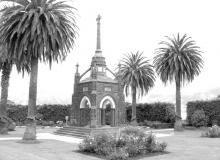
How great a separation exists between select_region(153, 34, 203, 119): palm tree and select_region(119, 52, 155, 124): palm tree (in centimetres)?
379

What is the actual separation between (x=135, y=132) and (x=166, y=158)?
3.13 meters

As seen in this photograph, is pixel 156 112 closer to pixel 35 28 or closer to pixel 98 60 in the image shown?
pixel 98 60

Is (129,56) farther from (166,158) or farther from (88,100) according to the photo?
(166,158)

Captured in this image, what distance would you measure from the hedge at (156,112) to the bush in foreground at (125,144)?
26.8 meters

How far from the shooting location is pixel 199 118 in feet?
122

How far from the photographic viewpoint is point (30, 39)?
2077 centimetres

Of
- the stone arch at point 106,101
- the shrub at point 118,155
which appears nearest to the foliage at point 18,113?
the stone arch at point 106,101

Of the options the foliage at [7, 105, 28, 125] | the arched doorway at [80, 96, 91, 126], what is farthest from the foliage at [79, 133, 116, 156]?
the foliage at [7, 105, 28, 125]

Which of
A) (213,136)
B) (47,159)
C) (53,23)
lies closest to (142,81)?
(213,136)

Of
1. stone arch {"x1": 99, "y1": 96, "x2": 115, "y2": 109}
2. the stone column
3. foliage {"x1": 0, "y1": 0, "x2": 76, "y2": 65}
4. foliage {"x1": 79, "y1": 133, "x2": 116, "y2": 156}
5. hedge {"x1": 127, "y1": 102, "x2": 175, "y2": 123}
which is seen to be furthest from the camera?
hedge {"x1": 127, "y1": 102, "x2": 175, "y2": 123}

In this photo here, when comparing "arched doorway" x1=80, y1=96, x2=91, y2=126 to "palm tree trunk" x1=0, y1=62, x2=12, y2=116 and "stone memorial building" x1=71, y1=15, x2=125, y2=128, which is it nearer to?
"stone memorial building" x1=71, y1=15, x2=125, y2=128

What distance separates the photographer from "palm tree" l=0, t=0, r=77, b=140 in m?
20.7

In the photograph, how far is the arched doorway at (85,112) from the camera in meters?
30.9

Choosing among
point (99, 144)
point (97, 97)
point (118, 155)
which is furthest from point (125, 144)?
point (97, 97)
